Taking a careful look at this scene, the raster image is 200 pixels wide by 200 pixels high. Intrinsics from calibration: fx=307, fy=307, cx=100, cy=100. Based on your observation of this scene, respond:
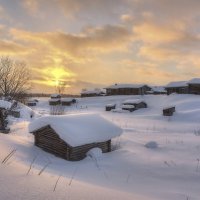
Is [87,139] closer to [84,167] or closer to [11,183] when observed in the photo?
[84,167]

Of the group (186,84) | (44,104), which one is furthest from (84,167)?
(44,104)

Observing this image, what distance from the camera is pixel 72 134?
19.0 meters

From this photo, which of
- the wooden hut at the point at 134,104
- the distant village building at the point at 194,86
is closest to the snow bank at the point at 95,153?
the wooden hut at the point at 134,104

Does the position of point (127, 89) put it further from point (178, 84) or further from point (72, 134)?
point (72, 134)

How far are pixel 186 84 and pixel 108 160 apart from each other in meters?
64.0

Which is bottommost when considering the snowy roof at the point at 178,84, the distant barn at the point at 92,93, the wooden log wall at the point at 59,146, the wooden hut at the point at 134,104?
the wooden log wall at the point at 59,146

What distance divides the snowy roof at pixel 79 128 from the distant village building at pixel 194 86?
5726cm

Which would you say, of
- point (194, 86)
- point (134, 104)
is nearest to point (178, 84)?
point (194, 86)

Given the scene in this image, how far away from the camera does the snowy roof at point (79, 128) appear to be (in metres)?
18.9

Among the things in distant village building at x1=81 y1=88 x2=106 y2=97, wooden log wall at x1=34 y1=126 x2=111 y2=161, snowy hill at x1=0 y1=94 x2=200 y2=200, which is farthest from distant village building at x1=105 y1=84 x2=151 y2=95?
wooden log wall at x1=34 y1=126 x2=111 y2=161

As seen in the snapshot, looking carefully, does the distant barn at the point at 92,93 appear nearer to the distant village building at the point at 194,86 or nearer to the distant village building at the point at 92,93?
the distant village building at the point at 92,93

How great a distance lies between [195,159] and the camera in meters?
18.3

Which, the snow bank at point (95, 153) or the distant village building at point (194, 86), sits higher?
the distant village building at point (194, 86)

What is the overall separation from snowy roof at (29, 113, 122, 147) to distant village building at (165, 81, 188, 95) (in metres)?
59.8
